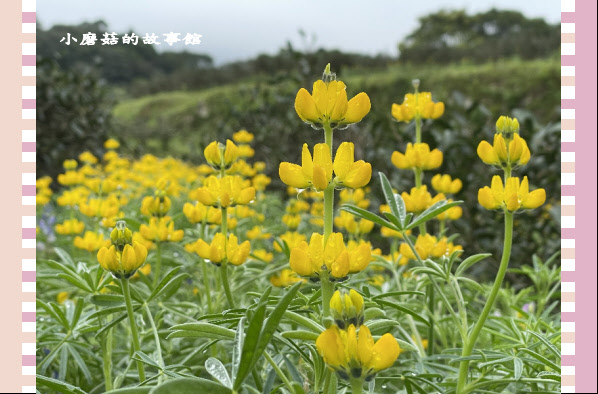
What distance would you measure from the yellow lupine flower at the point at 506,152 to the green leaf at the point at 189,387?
0.45m

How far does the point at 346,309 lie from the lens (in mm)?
414

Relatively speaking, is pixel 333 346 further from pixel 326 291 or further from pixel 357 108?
pixel 357 108

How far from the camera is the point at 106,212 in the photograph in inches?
48.7

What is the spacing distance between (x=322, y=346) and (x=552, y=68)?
9.82 m

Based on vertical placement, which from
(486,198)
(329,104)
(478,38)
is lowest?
(486,198)


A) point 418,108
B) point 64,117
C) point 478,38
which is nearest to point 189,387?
point 418,108

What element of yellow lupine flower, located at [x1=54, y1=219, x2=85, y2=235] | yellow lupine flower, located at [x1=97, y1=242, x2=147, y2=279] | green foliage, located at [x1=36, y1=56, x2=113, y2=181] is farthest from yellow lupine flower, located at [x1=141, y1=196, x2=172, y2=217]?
green foliage, located at [x1=36, y1=56, x2=113, y2=181]

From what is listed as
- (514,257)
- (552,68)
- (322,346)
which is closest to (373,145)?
(514,257)

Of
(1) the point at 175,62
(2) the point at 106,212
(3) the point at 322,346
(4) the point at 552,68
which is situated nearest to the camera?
(3) the point at 322,346

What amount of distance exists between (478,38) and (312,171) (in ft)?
47.1

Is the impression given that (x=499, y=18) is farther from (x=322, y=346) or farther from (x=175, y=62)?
(x=322, y=346)

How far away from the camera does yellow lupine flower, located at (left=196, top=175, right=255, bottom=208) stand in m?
0.75

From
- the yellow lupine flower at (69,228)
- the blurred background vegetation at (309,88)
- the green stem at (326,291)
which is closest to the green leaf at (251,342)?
the green stem at (326,291)

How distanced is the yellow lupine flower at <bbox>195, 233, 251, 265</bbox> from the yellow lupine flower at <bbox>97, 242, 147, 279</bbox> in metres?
0.13
